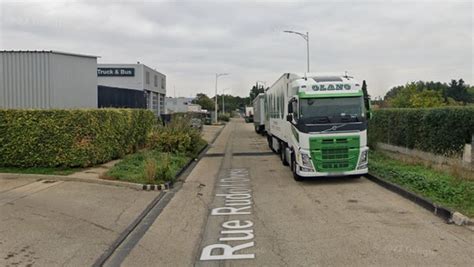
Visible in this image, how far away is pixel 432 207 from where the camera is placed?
29.4 ft

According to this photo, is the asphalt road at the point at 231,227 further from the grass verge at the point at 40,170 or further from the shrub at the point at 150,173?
the grass verge at the point at 40,170

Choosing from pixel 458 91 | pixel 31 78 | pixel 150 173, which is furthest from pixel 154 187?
pixel 458 91

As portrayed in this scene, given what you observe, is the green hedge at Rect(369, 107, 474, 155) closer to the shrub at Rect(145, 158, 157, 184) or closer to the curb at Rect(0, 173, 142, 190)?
the shrub at Rect(145, 158, 157, 184)

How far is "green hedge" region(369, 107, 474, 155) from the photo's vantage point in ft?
51.8

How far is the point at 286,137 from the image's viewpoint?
1617 centimetres

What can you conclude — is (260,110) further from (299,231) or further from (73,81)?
(299,231)

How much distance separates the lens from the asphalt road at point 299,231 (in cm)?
618

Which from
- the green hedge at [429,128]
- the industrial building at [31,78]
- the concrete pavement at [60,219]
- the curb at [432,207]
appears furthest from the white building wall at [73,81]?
the curb at [432,207]

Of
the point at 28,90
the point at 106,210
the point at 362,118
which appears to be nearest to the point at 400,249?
the point at 106,210

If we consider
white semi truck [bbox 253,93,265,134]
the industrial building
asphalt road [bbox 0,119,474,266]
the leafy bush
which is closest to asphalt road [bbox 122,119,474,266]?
asphalt road [bbox 0,119,474,266]

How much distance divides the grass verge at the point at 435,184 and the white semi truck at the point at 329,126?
1140mm

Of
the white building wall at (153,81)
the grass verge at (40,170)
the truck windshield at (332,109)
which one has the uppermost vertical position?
the white building wall at (153,81)

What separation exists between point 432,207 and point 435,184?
191 cm

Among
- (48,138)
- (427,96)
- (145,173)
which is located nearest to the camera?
(145,173)
